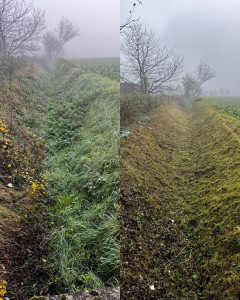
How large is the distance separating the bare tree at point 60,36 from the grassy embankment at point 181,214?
1337 mm

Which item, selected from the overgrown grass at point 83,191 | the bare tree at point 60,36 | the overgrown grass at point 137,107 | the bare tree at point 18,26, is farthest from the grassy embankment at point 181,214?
the bare tree at point 18,26

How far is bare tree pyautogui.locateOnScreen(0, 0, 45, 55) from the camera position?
6.08 ft

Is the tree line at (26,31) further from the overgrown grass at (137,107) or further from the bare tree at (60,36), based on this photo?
the overgrown grass at (137,107)

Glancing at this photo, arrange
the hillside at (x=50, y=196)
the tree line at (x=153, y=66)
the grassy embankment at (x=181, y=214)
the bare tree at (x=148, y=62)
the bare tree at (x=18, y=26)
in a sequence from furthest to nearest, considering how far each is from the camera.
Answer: the bare tree at (x=148, y=62) → the tree line at (x=153, y=66) → the bare tree at (x=18, y=26) → the hillside at (x=50, y=196) → the grassy embankment at (x=181, y=214)

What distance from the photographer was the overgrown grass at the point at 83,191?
1.46m

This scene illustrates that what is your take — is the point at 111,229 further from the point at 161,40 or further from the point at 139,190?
the point at 161,40

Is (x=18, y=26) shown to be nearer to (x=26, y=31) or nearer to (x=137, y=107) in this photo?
(x=26, y=31)

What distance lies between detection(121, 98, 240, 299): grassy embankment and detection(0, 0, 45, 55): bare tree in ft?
4.89

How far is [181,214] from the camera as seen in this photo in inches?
70.2

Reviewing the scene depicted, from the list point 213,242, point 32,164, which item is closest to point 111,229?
point 213,242

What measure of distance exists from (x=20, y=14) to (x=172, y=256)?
87.7 inches

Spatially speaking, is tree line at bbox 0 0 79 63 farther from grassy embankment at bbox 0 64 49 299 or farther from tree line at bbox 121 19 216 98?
tree line at bbox 121 19 216 98

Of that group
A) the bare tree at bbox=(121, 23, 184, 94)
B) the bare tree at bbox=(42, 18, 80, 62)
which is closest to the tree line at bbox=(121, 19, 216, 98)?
the bare tree at bbox=(121, 23, 184, 94)

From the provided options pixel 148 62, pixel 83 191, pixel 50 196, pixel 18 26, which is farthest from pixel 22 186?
pixel 148 62
